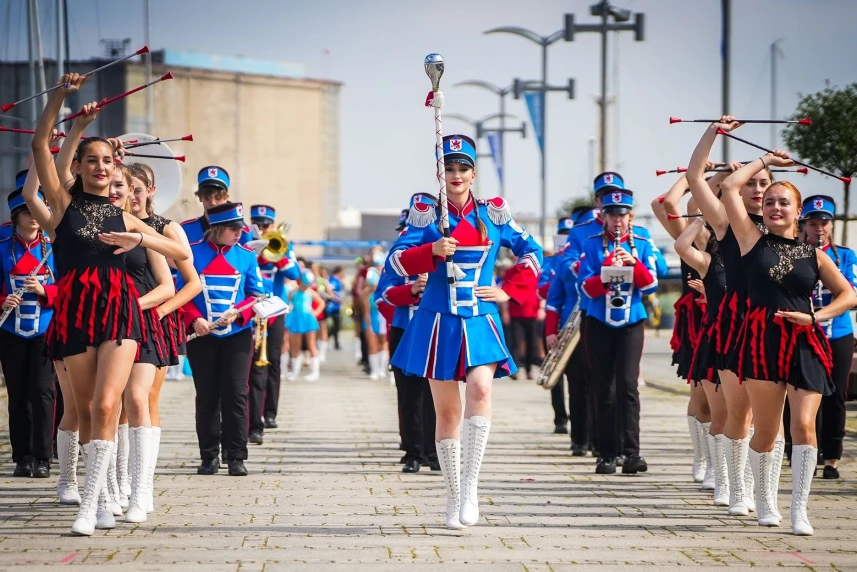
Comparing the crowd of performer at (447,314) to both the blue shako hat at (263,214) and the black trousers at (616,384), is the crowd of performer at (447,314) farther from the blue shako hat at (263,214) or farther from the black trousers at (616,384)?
the blue shako hat at (263,214)

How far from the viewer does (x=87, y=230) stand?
24.6ft

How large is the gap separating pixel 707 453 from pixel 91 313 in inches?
184

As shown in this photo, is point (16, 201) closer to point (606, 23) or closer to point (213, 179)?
point (213, 179)

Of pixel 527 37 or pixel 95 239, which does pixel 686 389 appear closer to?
pixel 527 37

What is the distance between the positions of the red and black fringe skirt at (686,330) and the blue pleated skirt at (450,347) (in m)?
2.42

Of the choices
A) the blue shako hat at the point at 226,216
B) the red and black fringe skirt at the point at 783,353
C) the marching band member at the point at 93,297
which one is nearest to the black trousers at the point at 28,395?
the blue shako hat at the point at 226,216

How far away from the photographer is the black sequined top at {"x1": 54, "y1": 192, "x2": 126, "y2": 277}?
7.48 meters

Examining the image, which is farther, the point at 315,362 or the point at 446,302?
the point at 315,362

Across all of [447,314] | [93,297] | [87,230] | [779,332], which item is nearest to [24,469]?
[93,297]

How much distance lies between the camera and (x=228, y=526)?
7.82 m

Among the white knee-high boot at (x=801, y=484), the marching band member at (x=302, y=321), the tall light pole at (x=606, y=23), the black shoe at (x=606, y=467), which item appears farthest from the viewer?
the marching band member at (x=302, y=321)

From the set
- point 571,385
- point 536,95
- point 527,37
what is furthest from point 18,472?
point 536,95

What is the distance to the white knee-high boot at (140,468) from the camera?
7969 mm

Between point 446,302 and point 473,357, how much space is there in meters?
0.35
